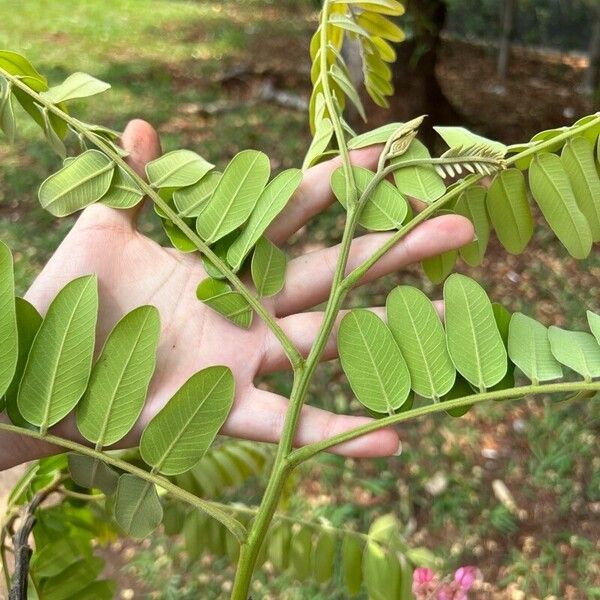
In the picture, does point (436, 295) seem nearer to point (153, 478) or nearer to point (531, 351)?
point (531, 351)

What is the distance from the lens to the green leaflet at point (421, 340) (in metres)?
0.71

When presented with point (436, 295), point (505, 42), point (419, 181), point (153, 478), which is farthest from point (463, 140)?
point (505, 42)

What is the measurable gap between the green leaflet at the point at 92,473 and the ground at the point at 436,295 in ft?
2.24

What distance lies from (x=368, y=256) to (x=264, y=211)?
14 cm

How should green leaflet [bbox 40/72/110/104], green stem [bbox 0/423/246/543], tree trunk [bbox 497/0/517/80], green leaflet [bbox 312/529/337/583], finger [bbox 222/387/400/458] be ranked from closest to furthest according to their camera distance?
green stem [bbox 0/423/246/543], finger [bbox 222/387/400/458], green leaflet [bbox 40/72/110/104], green leaflet [bbox 312/529/337/583], tree trunk [bbox 497/0/517/80]

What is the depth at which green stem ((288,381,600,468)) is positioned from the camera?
629 millimetres

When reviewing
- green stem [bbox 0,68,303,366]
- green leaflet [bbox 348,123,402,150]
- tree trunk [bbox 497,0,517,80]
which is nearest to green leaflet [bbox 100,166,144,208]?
green stem [bbox 0,68,303,366]

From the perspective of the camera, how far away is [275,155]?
3.38 meters

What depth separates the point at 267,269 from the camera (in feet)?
2.61

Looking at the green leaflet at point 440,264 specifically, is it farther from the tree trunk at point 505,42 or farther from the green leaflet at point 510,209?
the tree trunk at point 505,42

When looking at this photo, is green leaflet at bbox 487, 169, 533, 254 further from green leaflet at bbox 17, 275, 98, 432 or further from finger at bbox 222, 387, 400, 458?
green leaflet at bbox 17, 275, 98, 432

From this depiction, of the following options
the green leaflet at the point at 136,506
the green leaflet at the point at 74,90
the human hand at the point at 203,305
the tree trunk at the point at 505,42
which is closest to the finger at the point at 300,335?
the human hand at the point at 203,305

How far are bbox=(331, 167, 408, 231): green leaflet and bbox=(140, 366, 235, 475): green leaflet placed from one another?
25 cm

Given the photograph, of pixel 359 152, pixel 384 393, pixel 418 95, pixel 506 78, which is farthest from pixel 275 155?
pixel 384 393
